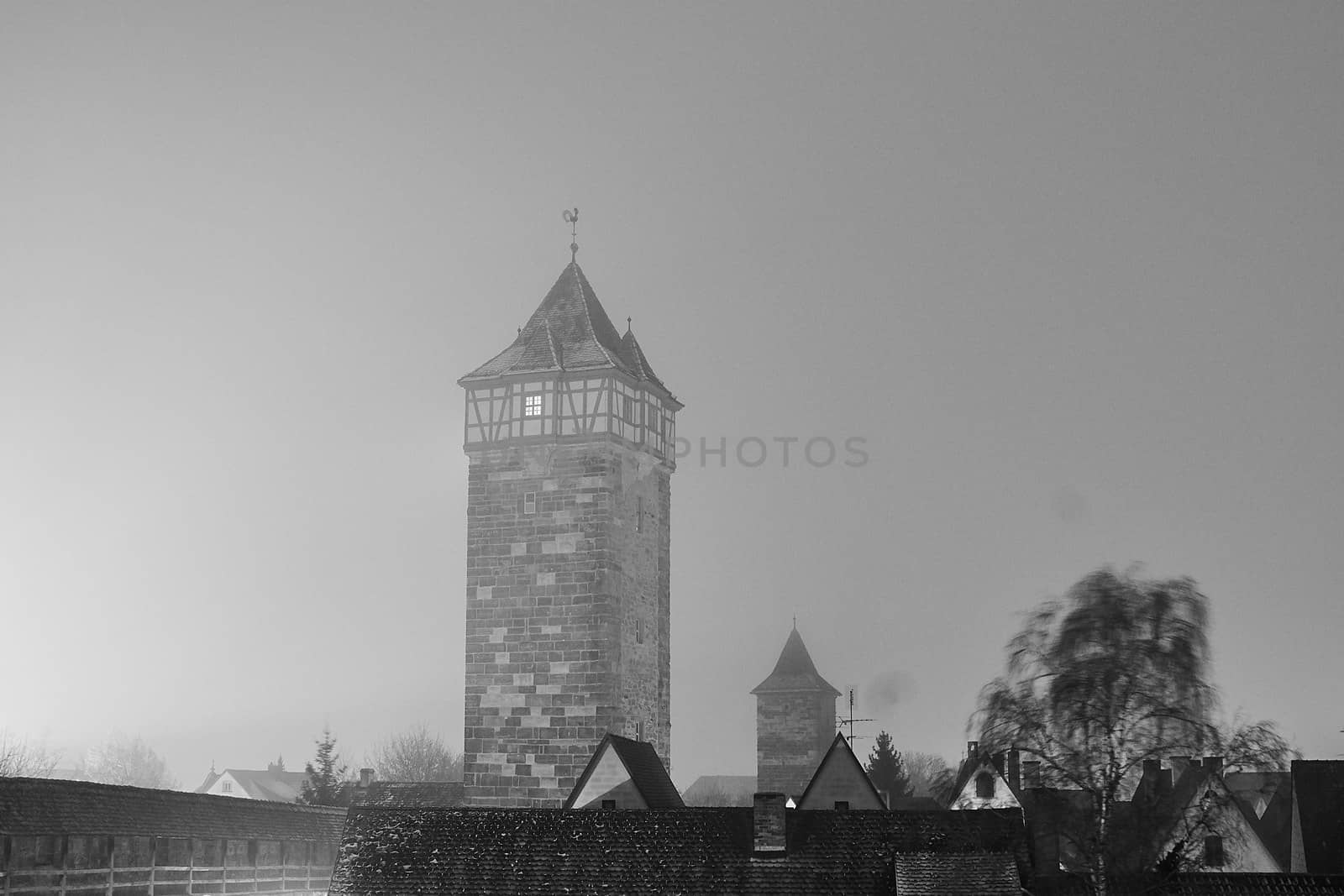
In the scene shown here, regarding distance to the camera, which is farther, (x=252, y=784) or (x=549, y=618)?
(x=252, y=784)

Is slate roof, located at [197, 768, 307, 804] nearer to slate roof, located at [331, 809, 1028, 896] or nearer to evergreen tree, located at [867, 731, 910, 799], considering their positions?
evergreen tree, located at [867, 731, 910, 799]

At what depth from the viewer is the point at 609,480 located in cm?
4359

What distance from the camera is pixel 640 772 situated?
38938mm

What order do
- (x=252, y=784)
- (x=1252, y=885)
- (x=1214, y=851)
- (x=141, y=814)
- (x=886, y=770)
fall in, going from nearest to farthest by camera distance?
(x=1252, y=885), (x=141, y=814), (x=1214, y=851), (x=886, y=770), (x=252, y=784)

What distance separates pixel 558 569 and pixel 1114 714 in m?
15.9

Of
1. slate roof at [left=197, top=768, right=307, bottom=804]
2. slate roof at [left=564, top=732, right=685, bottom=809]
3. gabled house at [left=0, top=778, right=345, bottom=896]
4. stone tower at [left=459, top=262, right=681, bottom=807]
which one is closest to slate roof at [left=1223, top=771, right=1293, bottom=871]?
slate roof at [left=564, top=732, right=685, bottom=809]

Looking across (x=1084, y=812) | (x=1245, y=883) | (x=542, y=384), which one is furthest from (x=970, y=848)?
(x=542, y=384)

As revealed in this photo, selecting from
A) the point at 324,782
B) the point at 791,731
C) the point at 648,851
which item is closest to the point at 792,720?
the point at 791,731

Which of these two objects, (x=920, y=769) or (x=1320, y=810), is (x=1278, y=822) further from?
(x=920, y=769)

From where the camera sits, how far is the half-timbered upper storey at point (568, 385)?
4466 centimetres

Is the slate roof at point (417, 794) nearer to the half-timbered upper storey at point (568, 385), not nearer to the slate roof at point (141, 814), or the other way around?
the slate roof at point (141, 814)

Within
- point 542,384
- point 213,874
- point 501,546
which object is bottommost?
point 213,874

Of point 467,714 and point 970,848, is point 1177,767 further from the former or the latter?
point 467,714

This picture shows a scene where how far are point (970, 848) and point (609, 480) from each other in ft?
48.7
